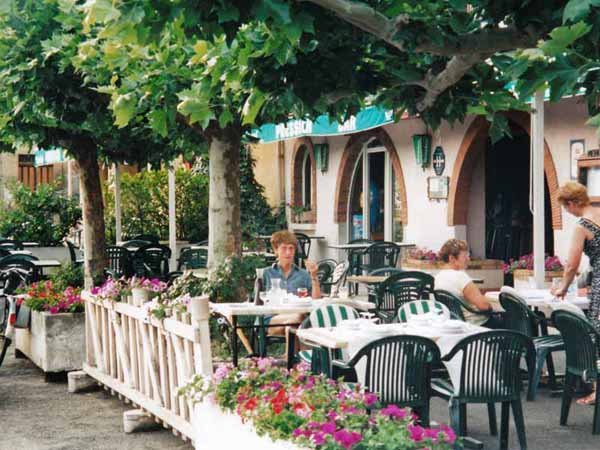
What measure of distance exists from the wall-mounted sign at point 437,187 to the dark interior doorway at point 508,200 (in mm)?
723

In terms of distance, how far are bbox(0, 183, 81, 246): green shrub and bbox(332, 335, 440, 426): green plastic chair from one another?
14.3 metres

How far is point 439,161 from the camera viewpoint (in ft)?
51.3

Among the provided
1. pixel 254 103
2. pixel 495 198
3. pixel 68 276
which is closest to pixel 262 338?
pixel 254 103

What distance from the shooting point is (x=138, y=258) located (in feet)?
52.1

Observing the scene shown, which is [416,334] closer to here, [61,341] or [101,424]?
[101,424]

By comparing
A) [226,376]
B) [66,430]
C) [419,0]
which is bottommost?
[66,430]

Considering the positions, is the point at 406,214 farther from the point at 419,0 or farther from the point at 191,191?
the point at 419,0

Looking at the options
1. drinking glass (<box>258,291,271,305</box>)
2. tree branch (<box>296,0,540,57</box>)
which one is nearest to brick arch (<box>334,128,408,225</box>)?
drinking glass (<box>258,291,271,305</box>)

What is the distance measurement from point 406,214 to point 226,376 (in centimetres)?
1142

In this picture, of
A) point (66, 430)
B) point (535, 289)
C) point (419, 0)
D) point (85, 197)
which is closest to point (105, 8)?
point (419, 0)

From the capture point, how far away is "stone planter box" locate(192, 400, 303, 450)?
463 cm

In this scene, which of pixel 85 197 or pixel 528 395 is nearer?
pixel 528 395

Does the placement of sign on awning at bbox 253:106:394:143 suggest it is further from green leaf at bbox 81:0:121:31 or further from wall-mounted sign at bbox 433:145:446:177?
green leaf at bbox 81:0:121:31

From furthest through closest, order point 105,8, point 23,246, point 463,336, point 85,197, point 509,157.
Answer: point 23,246 → point 509,157 → point 85,197 → point 463,336 → point 105,8
